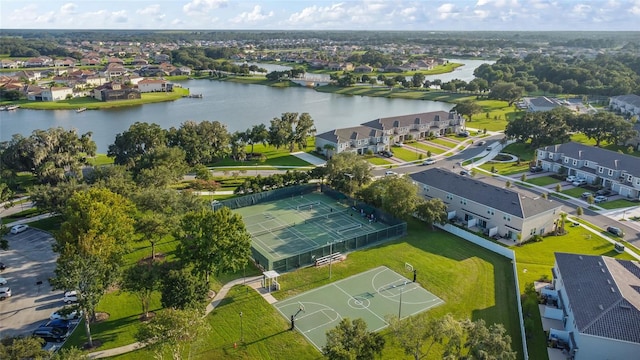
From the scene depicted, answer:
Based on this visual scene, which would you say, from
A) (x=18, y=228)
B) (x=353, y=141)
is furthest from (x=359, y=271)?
(x=353, y=141)

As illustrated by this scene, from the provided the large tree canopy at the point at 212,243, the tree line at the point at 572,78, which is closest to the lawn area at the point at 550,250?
the large tree canopy at the point at 212,243

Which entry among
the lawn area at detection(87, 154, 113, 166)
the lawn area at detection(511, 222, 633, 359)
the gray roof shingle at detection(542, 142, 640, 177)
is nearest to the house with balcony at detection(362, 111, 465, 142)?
the gray roof shingle at detection(542, 142, 640, 177)

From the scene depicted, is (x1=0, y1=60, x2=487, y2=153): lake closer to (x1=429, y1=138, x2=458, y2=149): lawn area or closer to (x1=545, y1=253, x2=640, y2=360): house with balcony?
(x1=429, y1=138, x2=458, y2=149): lawn area

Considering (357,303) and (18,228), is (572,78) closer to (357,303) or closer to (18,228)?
(357,303)

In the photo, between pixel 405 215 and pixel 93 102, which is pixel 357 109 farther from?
pixel 405 215

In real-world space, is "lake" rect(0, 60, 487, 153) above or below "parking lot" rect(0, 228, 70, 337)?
above

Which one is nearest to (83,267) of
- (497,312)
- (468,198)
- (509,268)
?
(497,312)
